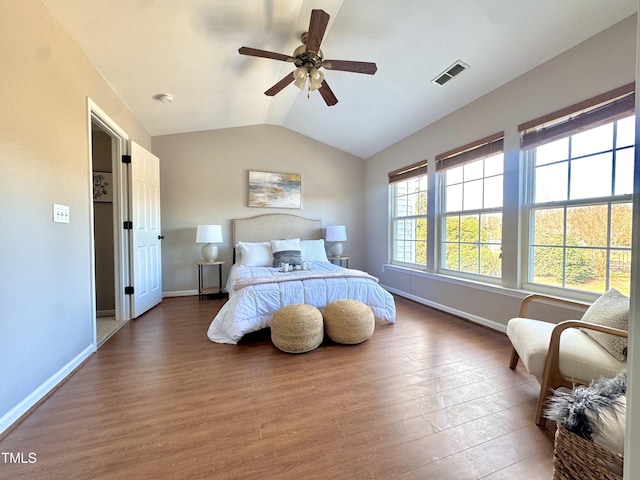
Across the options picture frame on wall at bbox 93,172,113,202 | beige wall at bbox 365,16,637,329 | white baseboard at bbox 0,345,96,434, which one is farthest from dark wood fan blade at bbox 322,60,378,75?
white baseboard at bbox 0,345,96,434

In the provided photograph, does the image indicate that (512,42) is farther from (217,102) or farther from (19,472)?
(19,472)

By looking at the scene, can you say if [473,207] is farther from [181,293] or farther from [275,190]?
[181,293]

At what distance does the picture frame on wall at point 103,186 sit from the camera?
322cm

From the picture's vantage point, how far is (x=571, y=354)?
1.43 m

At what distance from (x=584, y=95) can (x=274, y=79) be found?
296 centimetres

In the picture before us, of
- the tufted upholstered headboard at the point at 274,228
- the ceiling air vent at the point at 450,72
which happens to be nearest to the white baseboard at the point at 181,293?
the tufted upholstered headboard at the point at 274,228

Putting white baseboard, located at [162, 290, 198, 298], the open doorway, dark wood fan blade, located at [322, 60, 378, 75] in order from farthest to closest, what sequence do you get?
white baseboard, located at [162, 290, 198, 298] → the open doorway → dark wood fan blade, located at [322, 60, 378, 75]

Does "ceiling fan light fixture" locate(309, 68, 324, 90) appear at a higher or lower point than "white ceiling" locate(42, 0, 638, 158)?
lower

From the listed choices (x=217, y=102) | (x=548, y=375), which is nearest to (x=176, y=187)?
(x=217, y=102)

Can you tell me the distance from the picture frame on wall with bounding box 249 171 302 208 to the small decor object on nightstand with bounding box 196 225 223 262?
83cm

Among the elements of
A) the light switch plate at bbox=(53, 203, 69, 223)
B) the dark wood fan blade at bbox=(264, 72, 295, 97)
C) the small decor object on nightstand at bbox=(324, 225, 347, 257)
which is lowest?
the small decor object on nightstand at bbox=(324, 225, 347, 257)

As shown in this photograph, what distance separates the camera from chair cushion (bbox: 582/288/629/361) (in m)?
1.37

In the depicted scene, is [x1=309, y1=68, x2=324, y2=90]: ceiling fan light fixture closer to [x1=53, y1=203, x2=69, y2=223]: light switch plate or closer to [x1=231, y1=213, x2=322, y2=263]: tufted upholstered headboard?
[x1=53, y1=203, x2=69, y2=223]: light switch plate

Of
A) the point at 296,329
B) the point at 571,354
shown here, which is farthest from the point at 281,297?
the point at 571,354
